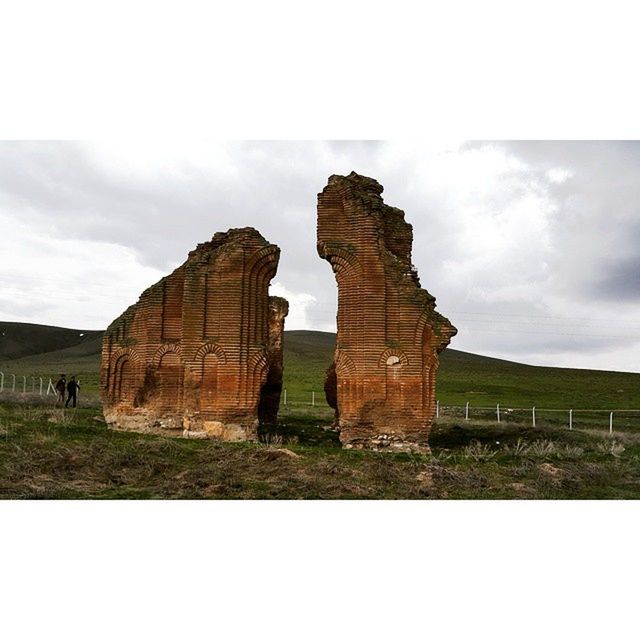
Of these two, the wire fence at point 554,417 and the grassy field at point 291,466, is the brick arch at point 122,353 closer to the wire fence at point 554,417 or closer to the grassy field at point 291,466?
the grassy field at point 291,466

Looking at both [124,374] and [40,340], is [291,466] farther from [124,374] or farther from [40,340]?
[40,340]

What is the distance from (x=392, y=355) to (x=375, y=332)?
2.35ft

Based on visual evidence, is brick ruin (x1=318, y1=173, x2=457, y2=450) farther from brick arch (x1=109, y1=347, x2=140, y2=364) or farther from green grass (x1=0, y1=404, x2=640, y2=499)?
brick arch (x1=109, y1=347, x2=140, y2=364)

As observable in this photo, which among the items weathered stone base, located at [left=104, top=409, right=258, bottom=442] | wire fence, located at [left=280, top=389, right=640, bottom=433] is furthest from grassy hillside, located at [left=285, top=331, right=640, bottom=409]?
weathered stone base, located at [left=104, top=409, right=258, bottom=442]

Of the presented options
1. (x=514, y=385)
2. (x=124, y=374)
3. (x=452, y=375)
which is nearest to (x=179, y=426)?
(x=124, y=374)

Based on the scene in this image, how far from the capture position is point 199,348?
15633mm

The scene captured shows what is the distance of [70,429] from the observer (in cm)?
1528

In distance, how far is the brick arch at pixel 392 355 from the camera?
14.9 m

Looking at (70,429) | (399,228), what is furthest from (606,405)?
(70,429)

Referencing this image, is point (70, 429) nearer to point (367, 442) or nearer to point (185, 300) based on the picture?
point (185, 300)

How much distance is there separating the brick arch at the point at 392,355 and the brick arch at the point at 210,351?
404 centimetres

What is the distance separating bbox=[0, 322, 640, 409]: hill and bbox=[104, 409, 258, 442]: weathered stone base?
2354cm

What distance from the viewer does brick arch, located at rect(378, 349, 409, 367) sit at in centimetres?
1491

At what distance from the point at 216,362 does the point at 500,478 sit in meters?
7.55
